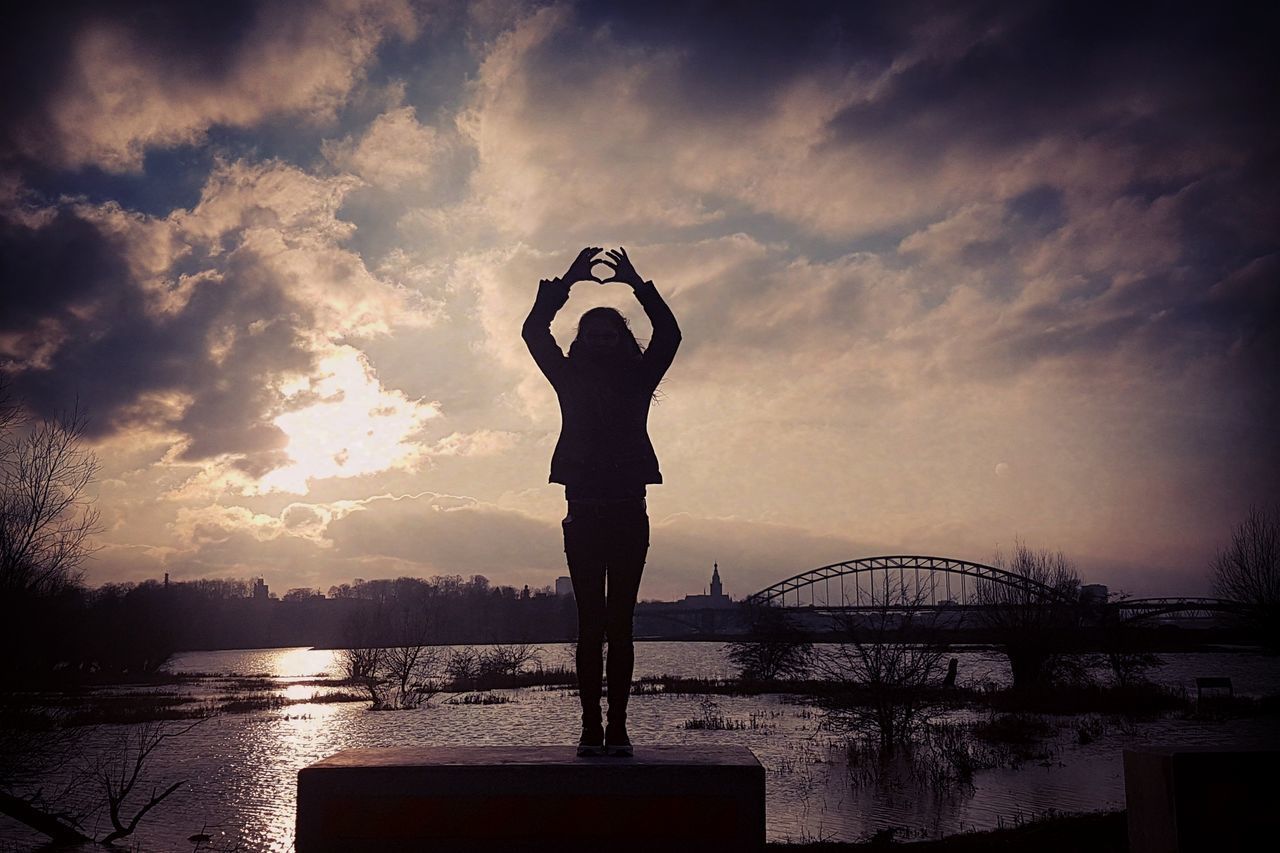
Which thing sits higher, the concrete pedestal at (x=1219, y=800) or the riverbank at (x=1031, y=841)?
the concrete pedestal at (x=1219, y=800)

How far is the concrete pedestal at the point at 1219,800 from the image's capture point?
6.26 meters

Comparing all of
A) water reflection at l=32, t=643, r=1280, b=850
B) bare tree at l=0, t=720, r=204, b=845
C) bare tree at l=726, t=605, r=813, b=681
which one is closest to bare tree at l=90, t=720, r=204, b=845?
bare tree at l=0, t=720, r=204, b=845

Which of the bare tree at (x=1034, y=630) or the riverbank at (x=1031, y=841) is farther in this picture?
the bare tree at (x=1034, y=630)

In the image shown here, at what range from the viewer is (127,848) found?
1920 cm

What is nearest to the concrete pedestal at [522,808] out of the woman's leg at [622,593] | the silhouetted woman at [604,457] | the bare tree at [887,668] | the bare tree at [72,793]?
the silhouetted woman at [604,457]

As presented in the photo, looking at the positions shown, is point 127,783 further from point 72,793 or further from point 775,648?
point 775,648

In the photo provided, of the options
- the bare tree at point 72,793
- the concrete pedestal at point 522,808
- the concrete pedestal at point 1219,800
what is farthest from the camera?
the bare tree at point 72,793

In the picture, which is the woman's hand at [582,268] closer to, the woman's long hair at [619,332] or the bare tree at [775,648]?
the woman's long hair at [619,332]

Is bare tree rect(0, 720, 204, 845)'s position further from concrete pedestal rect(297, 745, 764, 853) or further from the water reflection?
concrete pedestal rect(297, 745, 764, 853)

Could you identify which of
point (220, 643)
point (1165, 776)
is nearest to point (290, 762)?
point (1165, 776)

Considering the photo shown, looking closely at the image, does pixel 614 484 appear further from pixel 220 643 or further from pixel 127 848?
pixel 220 643

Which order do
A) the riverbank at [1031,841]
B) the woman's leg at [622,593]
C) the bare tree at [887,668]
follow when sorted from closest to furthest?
the woman's leg at [622,593] → the riverbank at [1031,841] → the bare tree at [887,668]

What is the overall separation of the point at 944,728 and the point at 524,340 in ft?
103

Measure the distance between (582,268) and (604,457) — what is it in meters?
1.67
